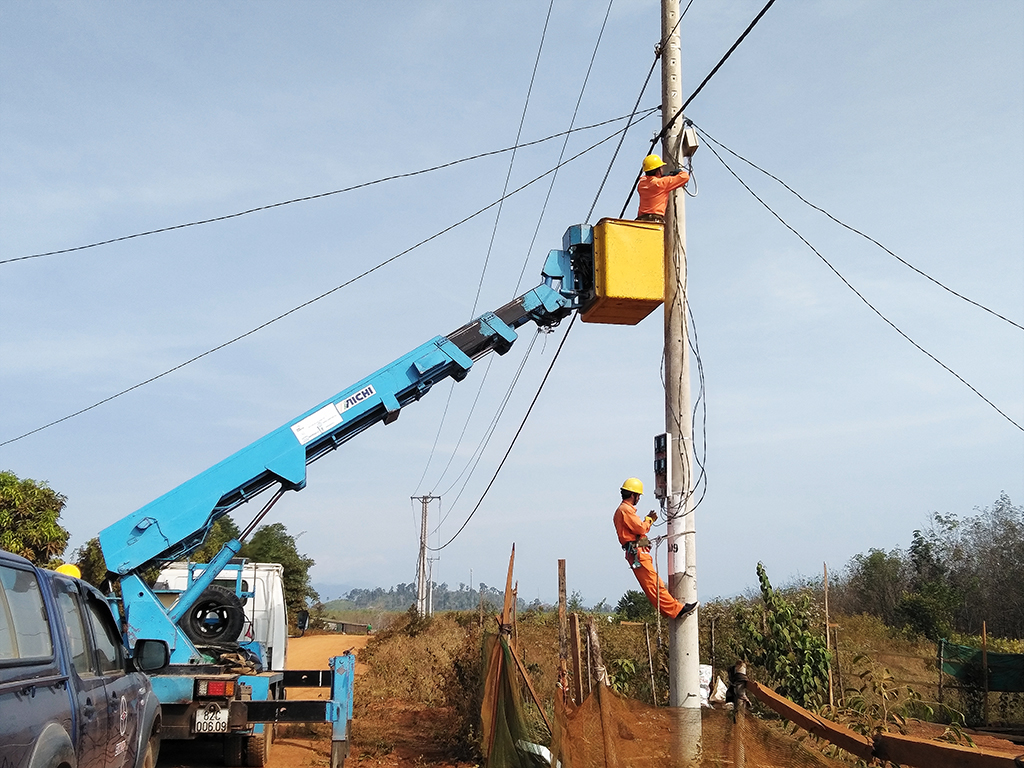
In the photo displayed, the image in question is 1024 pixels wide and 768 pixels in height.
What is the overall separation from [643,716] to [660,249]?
5202 mm

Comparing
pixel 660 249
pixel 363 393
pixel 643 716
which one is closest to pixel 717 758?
pixel 643 716

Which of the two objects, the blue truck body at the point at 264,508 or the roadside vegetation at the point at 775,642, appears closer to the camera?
the blue truck body at the point at 264,508

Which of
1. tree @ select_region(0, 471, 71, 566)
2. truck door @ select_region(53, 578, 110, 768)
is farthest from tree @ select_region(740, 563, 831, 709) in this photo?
tree @ select_region(0, 471, 71, 566)

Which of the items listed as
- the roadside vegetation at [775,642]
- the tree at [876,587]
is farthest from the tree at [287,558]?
the tree at [876,587]

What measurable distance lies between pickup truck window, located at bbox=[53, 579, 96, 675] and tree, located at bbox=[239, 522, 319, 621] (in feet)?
122

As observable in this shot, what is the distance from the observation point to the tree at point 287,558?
4247 centimetres

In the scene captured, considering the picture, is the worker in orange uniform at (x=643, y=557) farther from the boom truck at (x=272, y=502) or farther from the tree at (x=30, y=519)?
the tree at (x=30, y=519)

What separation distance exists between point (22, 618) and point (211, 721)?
560 centimetres

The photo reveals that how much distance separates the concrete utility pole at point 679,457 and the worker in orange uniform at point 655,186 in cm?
10

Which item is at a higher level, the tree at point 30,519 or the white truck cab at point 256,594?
the tree at point 30,519

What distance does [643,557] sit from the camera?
8.80 meters

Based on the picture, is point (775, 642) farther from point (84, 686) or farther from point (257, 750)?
point (84, 686)

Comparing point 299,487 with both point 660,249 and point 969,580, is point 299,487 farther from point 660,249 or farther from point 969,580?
point 969,580

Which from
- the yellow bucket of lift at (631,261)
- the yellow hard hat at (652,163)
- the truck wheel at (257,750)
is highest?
Result: the yellow hard hat at (652,163)
